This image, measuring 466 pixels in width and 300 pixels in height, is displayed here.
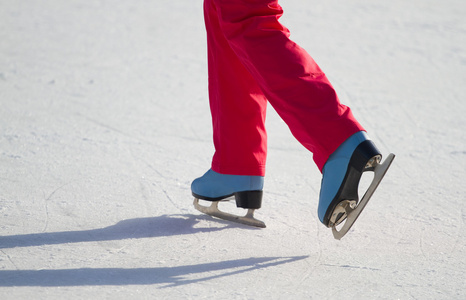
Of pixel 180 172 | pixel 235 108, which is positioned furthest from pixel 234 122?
pixel 180 172

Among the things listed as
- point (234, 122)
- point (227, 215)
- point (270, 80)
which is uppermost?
point (270, 80)

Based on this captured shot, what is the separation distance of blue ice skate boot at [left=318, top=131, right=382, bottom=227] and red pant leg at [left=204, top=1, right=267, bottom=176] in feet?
0.85

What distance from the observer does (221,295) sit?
136 centimetres

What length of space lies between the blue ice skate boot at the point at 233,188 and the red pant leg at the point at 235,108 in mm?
21

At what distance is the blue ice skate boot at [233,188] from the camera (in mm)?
1733

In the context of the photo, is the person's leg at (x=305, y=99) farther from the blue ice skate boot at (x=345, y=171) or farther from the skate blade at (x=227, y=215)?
the skate blade at (x=227, y=215)

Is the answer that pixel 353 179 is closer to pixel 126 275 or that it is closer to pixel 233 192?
pixel 233 192

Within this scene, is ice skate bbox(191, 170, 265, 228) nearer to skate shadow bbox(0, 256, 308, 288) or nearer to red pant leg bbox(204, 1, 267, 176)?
red pant leg bbox(204, 1, 267, 176)

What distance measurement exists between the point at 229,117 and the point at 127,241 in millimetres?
391

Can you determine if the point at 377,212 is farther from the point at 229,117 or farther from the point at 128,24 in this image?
the point at 128,24

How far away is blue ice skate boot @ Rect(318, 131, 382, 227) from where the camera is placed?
1443mm

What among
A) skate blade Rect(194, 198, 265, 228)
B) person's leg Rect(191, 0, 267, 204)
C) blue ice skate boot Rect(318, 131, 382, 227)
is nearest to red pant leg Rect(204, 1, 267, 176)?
person's leg Rect(191, 0, 267, 204)

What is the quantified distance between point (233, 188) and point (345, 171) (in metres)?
0.38

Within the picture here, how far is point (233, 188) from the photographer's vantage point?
5.74 ft
